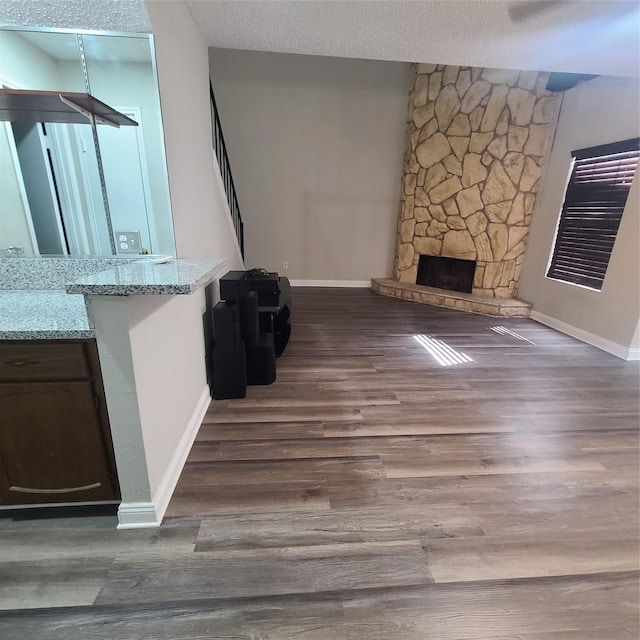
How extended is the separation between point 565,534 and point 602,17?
10.2 ft

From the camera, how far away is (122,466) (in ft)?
4.52

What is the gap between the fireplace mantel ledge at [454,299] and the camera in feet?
15.7

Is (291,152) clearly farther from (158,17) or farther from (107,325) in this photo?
(107,325)

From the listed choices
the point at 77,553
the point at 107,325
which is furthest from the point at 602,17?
the point at 77,553

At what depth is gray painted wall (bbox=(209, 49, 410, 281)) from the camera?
5.32 metres

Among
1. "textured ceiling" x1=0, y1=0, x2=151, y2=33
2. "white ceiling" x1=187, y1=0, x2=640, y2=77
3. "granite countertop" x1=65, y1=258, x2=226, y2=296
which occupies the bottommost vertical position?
"granite countertop" x1=65, y1=258, x2=226, y2=296

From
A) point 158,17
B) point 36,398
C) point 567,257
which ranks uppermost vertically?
→ point 158,17

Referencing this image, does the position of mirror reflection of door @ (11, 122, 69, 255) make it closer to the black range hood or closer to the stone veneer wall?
the black range hood

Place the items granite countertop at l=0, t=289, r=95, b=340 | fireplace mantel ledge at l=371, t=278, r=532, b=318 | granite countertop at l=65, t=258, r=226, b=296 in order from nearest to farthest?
granite countertop at l=65, t=258, r=226, b=296, granite countertop at l=0, t=289, r=95, b=340, fireplace mantel ledge at l=371, t=278, r=532, b=318

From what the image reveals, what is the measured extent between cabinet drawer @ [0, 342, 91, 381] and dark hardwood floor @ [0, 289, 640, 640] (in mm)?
719

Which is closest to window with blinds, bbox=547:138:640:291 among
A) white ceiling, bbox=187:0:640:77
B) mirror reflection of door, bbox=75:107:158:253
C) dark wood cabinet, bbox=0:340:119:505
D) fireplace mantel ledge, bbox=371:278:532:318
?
fireplace mantel ledge, bbox=371:278:532:318

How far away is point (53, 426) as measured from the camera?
4.31 ft

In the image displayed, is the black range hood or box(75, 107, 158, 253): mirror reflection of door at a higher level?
the black range hood

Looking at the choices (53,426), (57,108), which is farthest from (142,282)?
(57,108)
